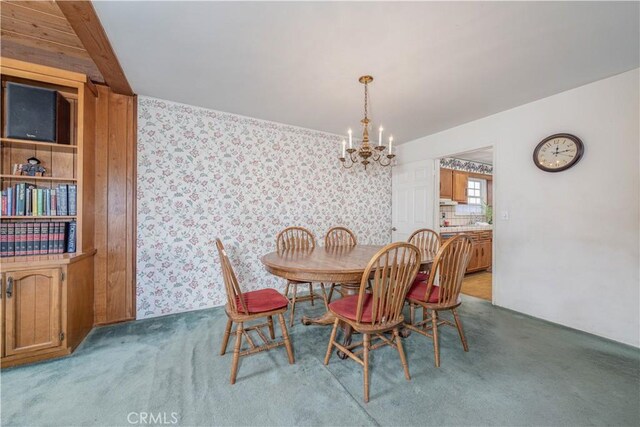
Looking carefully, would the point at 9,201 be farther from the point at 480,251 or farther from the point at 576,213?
the point at 480,251

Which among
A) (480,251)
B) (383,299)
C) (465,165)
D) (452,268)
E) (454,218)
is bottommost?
(480,251)

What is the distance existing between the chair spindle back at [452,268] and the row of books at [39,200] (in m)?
2.90

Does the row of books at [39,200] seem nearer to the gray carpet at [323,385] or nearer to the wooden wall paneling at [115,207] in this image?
the wooden wall paneling at [115,207]

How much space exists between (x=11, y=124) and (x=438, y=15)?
303 cm

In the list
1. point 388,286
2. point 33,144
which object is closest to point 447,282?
point 388,286

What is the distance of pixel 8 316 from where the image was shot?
1723mm

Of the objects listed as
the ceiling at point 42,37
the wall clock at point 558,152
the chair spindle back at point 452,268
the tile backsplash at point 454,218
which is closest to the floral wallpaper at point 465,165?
the tile backsplash at point 454,218

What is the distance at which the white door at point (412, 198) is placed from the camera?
147 inches

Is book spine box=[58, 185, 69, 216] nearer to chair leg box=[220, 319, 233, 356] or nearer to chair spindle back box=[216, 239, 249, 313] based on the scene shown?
chair spindle back box=[216, 239, 249, 313]

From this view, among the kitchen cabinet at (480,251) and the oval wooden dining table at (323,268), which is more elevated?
the oval wooden dining table at (323,268)

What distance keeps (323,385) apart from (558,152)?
2.98m

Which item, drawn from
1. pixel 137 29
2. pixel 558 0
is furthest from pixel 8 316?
pixel 558 0

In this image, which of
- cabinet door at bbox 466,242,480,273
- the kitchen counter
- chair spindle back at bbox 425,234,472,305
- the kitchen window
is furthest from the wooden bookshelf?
the kitchen window

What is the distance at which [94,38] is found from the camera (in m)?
1.71
